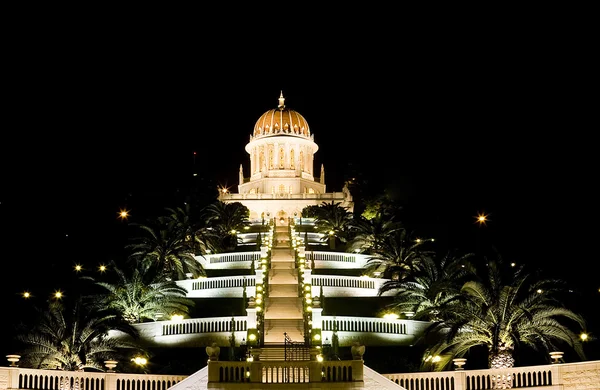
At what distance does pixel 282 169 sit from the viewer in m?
101

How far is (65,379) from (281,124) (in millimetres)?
78982

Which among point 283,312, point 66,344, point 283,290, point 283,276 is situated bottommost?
point 66,344

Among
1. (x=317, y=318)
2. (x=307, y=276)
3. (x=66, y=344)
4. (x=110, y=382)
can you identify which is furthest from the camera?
(x=307, y=276)

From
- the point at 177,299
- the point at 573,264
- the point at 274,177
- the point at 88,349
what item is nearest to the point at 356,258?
the point at 573,264

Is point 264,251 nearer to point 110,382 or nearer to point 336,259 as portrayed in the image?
point 336,259

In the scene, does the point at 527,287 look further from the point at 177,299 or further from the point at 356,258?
the point at 356,258

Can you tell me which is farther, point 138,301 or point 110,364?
point 138,301

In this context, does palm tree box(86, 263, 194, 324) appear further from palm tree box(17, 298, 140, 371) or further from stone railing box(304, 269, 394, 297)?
palm tree box(17, 298, 140, 371)

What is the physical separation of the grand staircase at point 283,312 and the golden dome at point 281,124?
162 feet

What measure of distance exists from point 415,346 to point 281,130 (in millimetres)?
69581

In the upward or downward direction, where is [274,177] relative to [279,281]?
upward

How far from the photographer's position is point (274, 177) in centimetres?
10006

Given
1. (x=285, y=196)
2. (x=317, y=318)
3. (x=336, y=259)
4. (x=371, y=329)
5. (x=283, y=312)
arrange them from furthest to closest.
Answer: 1. (x=285, y=196)
2. (x=336, y=259)
3. (x=283, y=312)
4. (x=371, y=329)
5. (x=317, y=318)

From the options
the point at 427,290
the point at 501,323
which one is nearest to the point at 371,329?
the point at 427,290
